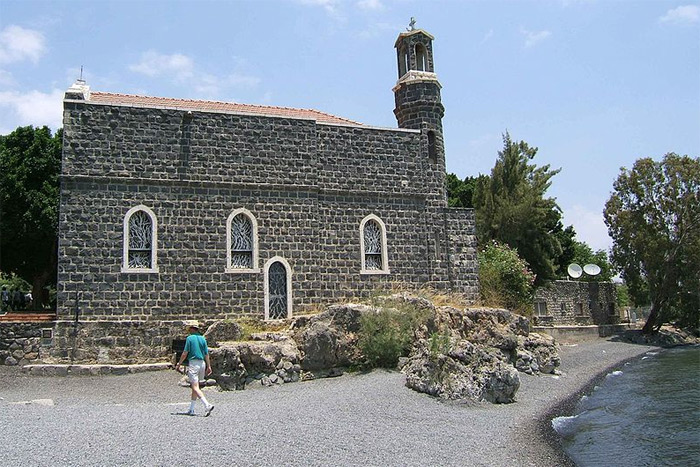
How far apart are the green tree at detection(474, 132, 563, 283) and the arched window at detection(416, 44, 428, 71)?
13983mm

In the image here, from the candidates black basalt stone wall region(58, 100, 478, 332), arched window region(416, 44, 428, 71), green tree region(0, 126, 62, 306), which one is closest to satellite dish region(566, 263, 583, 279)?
black basalt stone wall region(58, 100, 478, 332)

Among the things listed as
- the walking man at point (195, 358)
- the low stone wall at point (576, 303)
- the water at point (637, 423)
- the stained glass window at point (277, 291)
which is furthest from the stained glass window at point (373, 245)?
the low stone wall at point (576, 303)

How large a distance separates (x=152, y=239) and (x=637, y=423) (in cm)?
1445

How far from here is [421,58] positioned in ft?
80.1

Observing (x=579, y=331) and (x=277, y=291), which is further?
(x=579, y=331)

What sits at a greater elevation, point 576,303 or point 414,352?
point 576,303

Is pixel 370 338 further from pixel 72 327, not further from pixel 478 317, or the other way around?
pixel 72 327

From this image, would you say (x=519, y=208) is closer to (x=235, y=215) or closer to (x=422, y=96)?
(x=422, y=96)

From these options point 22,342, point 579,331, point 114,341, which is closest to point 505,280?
point 579,331

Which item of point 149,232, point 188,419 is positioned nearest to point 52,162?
point 149,232

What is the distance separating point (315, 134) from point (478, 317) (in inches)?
326

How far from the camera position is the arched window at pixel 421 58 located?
24250 mm

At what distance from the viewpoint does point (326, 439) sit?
1073 cm

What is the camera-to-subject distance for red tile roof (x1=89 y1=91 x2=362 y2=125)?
2055 cm
